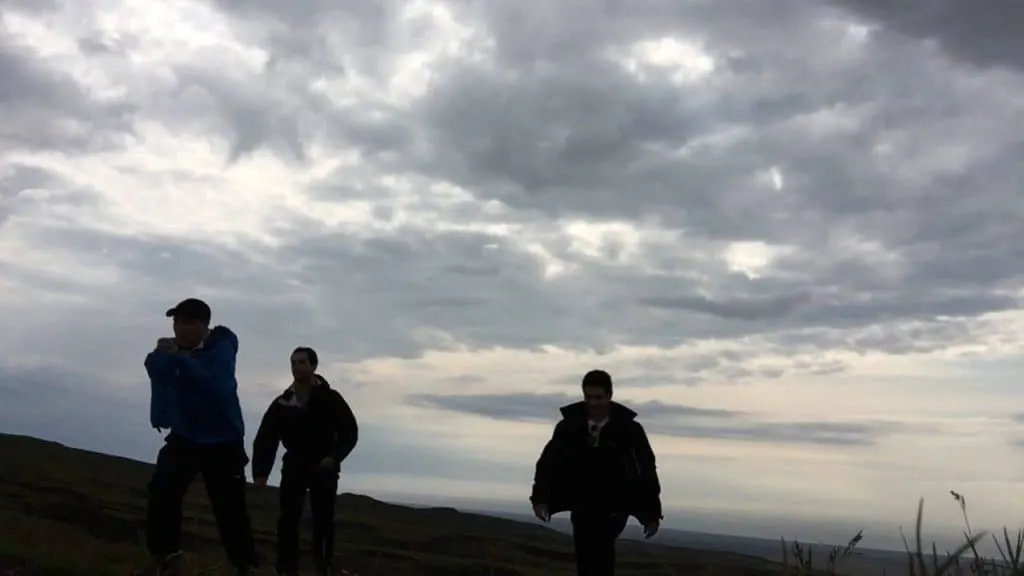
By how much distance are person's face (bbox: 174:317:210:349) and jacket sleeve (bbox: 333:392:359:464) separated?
3.67 m

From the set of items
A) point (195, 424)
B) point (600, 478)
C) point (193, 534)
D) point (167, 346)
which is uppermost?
point (167, 346)

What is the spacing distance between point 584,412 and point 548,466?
22.5 inches

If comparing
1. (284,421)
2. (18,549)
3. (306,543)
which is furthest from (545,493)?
(306,543)

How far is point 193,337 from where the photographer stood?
8.40 m

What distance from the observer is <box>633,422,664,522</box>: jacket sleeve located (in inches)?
386

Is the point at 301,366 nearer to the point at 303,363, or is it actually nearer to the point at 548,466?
the point at 303,363

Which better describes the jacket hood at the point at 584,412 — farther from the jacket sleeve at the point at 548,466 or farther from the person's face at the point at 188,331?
the person's face at the point at 188,331

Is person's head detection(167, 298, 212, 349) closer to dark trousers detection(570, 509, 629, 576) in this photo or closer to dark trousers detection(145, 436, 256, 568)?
dark trousers detection(145, 436, 256, 568)

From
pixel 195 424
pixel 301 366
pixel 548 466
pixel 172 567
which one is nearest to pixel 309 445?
pixel 301 366

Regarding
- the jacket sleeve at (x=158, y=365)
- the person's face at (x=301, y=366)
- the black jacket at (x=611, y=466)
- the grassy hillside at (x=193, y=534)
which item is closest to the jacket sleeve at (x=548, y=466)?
the black jacket at (x=611, y=466)

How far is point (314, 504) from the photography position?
11.9 metres

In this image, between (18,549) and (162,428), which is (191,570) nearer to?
(162,428)

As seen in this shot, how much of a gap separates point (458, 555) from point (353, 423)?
46.0 meters

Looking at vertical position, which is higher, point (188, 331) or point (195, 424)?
point (188, 331)
